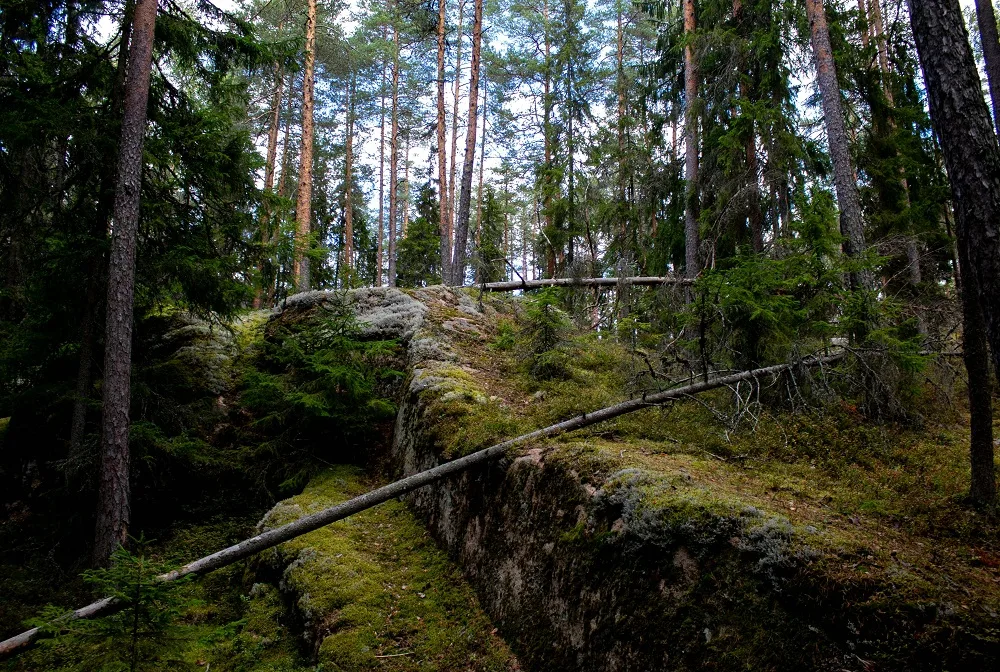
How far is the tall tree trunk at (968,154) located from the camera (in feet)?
10.2

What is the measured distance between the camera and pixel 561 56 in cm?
1647

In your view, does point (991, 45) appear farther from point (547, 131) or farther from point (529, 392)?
point (547, 131)

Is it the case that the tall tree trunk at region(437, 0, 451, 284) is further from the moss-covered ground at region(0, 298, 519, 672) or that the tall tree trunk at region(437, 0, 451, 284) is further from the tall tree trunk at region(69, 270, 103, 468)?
the moss-covered ground at region(0, 298, 519, 672)

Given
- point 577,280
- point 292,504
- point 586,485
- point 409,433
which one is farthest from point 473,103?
point 586,485

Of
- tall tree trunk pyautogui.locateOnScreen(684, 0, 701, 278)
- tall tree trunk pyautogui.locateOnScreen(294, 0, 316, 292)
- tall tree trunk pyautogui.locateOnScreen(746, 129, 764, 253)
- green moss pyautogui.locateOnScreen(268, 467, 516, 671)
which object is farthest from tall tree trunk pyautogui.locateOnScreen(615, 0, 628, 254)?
tall tree trunk pyautogui.locateOnScreen(294, 0, 316, 292)

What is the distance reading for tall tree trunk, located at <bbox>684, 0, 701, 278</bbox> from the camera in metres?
9.91

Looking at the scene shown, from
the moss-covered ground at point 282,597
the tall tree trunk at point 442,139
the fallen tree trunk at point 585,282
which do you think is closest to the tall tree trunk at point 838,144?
the fallen tree trunk at point 585,282

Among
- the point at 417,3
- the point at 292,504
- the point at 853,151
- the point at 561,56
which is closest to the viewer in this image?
the point at 292,504

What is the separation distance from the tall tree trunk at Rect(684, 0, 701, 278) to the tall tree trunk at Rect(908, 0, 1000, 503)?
6191 millimetres

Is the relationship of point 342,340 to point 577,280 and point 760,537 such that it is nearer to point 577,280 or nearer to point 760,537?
point 577,280

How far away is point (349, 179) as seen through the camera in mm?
23531

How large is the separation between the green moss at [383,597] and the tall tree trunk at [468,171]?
26.1 feet

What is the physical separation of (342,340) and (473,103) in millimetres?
9616

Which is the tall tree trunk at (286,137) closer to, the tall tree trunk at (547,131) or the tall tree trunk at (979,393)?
the tall tree trunk at (547,131)
